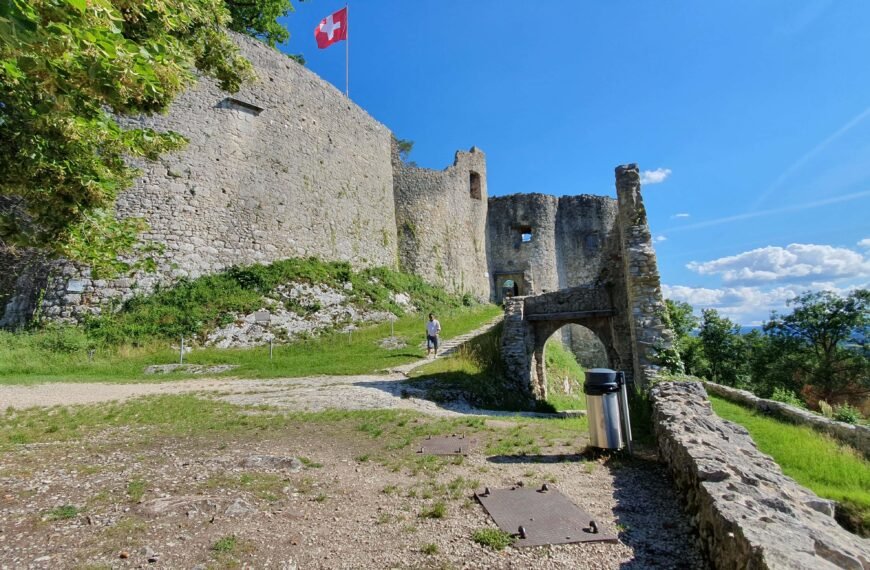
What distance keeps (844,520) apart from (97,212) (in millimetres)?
8534

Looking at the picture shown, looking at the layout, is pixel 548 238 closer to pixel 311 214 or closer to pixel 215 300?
pixel 311 214

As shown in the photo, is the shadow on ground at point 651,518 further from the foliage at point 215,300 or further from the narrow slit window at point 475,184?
the narrow slit window at point 475,184

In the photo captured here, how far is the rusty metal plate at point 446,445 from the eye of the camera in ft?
18.1

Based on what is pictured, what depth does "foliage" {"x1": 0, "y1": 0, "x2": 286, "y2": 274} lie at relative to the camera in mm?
3238

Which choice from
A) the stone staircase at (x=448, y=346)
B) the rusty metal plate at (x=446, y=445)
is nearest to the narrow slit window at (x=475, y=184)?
the stone staircase at (x=448, y=346)

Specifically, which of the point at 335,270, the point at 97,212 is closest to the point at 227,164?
the point at 335,270

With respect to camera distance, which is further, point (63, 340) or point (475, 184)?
point (475, 184)

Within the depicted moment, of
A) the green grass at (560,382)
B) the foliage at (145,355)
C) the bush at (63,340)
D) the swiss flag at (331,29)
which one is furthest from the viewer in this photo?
the swiss flag at (331,29)

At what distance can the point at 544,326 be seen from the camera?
14.9 m

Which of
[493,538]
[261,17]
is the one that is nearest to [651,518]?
[493,538]

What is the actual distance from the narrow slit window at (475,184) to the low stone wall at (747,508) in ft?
97.9

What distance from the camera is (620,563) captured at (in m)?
2.96

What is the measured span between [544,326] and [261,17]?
23670 millimetres

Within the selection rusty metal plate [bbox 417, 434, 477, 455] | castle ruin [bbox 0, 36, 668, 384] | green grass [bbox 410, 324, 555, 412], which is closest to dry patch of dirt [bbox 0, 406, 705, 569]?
rusty metal plate [bbox 417, 434, 477, 455]
